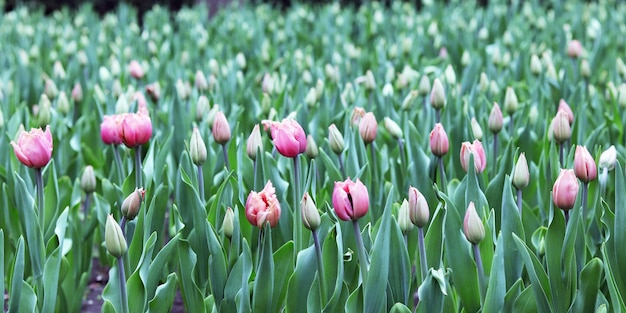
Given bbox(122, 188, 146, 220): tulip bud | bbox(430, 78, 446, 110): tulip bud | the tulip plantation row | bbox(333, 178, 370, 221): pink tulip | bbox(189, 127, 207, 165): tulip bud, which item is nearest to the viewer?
bbox(333, 178, 370, 221): pink tulip

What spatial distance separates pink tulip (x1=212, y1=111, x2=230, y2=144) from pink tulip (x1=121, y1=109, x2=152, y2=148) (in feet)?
0.70

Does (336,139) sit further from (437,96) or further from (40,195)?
(40,195)

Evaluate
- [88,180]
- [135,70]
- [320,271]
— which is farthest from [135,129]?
[135,70]

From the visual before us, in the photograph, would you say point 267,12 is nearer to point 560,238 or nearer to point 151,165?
point 151,165

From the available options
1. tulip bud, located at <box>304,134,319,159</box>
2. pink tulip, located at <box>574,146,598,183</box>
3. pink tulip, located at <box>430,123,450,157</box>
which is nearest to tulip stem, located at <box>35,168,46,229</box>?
tulip bud, located at <box>304,134,319,159</box>

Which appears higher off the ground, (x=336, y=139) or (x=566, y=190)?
(x=566, y=190)

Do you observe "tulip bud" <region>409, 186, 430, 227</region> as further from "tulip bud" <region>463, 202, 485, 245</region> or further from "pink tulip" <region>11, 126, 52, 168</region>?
"pink tulip" <region>11, 126, 52, 168</region>

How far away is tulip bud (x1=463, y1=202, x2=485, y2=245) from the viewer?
5.13 ft

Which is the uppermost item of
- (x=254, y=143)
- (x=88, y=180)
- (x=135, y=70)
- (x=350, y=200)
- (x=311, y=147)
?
(x=350, y=200)

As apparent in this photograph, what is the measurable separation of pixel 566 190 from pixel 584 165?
145 mm

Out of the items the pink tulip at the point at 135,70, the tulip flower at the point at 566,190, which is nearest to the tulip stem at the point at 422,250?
the tulip flower at the point at 566,190

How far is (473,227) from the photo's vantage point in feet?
5.14

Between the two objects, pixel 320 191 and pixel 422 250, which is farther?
pixel 320 191

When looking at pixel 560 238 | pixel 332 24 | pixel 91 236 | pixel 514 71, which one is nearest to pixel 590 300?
pixel 560 238
